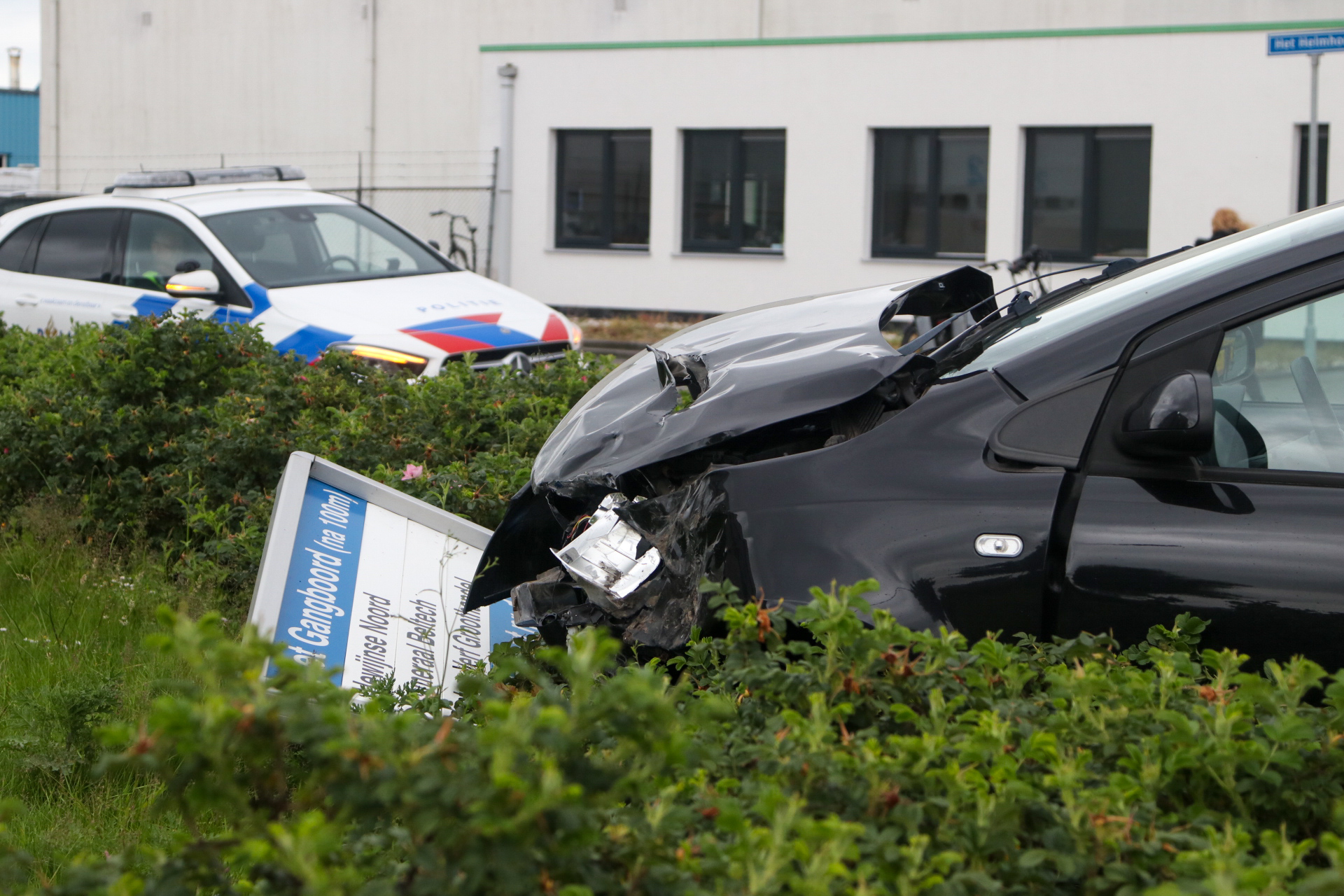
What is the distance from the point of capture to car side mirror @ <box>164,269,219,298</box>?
7961mm

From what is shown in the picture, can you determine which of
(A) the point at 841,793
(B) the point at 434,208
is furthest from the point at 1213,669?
(B) the point at 434,208

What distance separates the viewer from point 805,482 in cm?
279

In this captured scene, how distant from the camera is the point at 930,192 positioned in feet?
66.5

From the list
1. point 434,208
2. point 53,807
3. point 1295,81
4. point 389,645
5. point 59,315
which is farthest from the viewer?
point 434,208

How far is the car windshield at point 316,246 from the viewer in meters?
8.41

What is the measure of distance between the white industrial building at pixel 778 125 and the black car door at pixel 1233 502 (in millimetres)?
16674

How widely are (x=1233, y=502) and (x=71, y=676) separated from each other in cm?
333

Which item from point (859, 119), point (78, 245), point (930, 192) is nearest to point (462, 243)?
point (859, 119)

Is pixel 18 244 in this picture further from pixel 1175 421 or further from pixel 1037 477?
pixel 1175 421

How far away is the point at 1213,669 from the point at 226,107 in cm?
2788

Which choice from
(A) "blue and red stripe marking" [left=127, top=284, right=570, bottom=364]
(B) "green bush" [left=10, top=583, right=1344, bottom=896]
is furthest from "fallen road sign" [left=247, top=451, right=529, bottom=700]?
(A) "blue and red stripe marking" [left=127, top=284, right=570, bottom=364]

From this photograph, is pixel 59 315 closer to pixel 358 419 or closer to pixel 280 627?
pixel 358 419

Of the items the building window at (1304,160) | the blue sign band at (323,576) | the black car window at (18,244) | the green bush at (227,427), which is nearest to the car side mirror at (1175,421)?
the blue sign band at (323,576)

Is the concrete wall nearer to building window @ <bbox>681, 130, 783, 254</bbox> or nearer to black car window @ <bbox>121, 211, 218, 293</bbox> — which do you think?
building window @ <bbox>681, 130, 783, 254</bbox>
